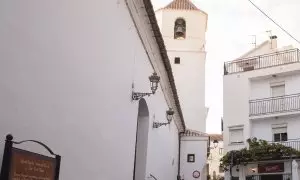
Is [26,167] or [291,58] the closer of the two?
[26,167]

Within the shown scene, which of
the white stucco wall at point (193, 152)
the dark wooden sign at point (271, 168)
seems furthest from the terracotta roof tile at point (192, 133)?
the dark wooden sign at point (271, 168)

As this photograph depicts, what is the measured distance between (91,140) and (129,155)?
3042 mm

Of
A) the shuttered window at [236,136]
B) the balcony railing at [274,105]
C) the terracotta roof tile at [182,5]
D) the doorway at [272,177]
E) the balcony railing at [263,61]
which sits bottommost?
the doorway at [272,177]

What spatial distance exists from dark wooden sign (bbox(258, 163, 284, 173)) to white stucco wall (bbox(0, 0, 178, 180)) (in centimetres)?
1390

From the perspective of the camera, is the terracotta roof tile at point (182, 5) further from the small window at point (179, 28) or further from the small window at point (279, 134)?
the small window at point (279, 134)

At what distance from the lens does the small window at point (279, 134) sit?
23.1 meters

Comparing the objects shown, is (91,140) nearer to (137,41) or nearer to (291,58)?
(137,41)

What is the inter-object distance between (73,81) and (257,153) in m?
18.0

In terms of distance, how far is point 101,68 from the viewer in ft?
24.0

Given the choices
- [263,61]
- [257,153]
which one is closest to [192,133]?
[257,153]

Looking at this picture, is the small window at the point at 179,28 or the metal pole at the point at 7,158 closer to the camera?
the metal pole at the point at 7,158

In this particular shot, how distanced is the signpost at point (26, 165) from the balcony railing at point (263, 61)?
21.1 metres

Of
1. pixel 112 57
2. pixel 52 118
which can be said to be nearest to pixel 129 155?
pixel 112 57

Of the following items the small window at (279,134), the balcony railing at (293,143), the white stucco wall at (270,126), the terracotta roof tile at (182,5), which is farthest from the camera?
the terracotta roof tile at (182,5)
